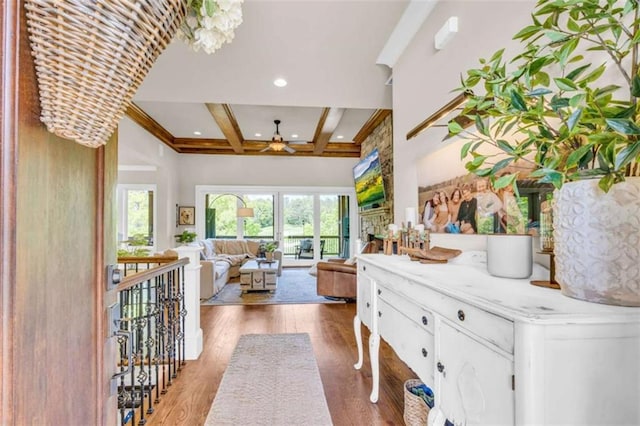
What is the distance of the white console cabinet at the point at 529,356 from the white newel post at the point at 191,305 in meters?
2.40

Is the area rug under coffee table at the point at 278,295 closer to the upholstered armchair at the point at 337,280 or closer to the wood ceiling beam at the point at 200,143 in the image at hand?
the upholstered armchair at the point at 337,280

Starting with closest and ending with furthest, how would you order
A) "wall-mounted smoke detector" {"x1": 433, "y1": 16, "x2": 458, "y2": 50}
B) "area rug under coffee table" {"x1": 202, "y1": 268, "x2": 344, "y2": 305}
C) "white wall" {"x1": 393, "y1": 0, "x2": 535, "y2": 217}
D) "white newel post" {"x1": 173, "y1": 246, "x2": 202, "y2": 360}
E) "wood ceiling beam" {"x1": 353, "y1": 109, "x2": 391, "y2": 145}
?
"white wall" {"x1": 393, "y1": 0, "x2": 535, "y2": 217}, "wall-mounted smoke detector" {"x1": 433, "y1": 16, "x2": 458, "y2": 50}, "white newel post" {"x1": 173, "y1": 246, "x2": 202, "y2": 360}, "area rug under coffee table" {"x1": 202, "y1": 268, "x2": 344, "y2": 305}, "wood ceiling beam" {"x1": 353, "y1": 109, "x2": 391, "y2": 145}

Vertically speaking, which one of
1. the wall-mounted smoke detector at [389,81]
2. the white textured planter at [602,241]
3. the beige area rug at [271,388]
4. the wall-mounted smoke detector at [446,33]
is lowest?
the beige area rug at [271,388]

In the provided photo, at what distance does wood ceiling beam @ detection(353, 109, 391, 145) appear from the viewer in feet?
18.4

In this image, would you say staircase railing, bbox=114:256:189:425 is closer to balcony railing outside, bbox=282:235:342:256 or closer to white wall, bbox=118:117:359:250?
white wall, bbox=118:117:359:250

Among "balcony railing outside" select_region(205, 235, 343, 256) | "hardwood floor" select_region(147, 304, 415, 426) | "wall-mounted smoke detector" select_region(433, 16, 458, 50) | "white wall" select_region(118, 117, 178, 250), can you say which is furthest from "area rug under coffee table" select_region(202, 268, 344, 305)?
"wall-mounted smoke detector" select_region(433, 16, 458, 50)

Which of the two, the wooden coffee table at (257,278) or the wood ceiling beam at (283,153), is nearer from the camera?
the wooden coffee table at (257,278)

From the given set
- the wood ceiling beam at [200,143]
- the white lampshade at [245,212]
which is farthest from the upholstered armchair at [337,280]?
the wood ceiling beam at [200,143]

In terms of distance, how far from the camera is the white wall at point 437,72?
62.8 inches

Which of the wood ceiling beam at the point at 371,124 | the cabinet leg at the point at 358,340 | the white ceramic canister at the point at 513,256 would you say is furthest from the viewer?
the wood ceiling beam at the point at 371,124

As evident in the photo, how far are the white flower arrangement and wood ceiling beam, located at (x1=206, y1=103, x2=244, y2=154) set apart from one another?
4522 millimetres

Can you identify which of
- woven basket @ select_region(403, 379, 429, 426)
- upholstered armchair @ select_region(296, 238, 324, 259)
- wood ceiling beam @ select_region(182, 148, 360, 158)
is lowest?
woven basket @ select_region(403, 379, 429, 426)

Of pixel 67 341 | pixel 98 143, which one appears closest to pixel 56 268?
pixel 67 341

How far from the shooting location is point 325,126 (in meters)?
6.04
